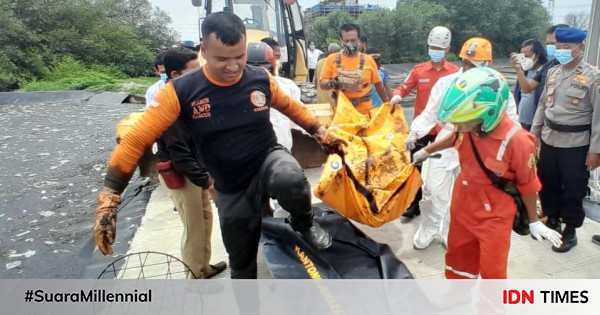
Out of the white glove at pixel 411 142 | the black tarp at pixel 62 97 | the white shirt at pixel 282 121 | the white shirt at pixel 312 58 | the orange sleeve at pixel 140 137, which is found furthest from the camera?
the black tarp at pixel 62 97

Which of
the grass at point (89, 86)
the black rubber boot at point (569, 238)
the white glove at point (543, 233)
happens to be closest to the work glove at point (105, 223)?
the white glove at point (543, 233)

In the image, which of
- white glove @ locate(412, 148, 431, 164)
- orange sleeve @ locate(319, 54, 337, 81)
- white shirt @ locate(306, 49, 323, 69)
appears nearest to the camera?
white glove @ locate(412, 148, 431, 164)

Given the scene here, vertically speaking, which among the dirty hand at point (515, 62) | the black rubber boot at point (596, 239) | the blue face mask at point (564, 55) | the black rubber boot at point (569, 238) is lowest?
the black rubber boot at point (596, 239)

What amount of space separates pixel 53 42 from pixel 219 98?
72.8 feet

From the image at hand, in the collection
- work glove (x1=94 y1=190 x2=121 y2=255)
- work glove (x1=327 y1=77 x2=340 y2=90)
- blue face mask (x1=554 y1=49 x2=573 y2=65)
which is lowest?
work glove (x1=94 y1=190 x2=121 y2=255)

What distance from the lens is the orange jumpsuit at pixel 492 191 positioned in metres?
Result: 1.96

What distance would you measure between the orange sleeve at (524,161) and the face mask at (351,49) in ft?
8.62

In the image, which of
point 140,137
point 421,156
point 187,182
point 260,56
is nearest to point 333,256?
point 421,156

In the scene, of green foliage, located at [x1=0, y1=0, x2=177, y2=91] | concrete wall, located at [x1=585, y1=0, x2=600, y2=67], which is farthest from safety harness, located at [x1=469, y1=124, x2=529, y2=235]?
green foliage, located at [x1=0, y1=0, x2=177, y2=91]

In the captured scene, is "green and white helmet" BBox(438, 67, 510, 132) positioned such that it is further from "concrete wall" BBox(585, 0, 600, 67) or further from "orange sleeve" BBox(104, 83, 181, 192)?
"concrete wall" BBox(585, 0, 600, 67)

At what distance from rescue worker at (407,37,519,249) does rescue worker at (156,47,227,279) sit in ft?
5.38

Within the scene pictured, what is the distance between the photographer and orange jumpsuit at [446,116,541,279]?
1963 mm

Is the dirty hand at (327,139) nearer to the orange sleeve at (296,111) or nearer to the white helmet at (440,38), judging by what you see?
the orange sleeve at (296,111)

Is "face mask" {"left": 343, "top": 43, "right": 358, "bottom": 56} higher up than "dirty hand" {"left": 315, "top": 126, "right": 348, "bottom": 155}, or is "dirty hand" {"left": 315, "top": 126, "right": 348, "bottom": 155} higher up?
"face mask" {"left": 343, "top": 43, "right": 358, "bottom": 56}
